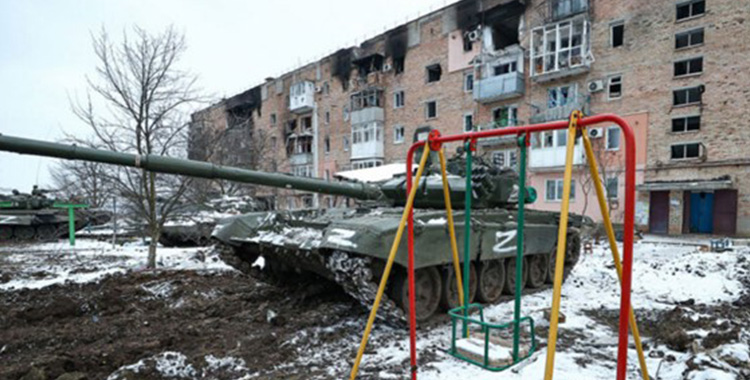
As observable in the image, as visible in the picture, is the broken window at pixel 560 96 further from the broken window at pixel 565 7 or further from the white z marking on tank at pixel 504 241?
the white z marking on tank at pixel 504 241

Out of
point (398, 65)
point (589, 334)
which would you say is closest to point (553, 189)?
point (398, 65)

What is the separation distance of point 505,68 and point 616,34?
537cm

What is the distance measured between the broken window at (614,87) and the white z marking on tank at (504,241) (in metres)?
16.5

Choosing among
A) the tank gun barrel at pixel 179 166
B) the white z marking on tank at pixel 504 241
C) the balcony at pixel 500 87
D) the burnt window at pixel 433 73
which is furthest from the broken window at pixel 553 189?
the tank gun barrel at pixel 179 166

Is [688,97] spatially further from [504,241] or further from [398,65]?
[504,241]

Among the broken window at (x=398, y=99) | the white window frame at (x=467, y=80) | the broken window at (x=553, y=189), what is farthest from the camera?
the broken window at (x=398, y=99)

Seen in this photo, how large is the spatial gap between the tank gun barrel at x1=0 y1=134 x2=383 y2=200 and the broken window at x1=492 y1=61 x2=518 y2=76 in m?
18.3

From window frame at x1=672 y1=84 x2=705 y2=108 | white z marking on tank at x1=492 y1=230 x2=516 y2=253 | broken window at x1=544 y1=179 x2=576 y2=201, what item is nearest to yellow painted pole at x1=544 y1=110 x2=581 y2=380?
white z marking on tank at x1=492 y1=230 x2=516 y2=253

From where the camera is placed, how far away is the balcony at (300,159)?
119 ft

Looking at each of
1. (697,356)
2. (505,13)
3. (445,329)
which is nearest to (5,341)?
(445,329)

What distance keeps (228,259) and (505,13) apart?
21703 millimetres

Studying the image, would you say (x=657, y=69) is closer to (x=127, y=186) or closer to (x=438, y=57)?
(x=438, y=57)

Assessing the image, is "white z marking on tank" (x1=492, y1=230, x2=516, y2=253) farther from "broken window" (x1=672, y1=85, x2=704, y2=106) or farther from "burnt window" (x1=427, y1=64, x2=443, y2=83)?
"burnt window" (x1=427, y1=64, x2=443, y2=83)

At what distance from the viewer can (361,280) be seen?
5.08m
